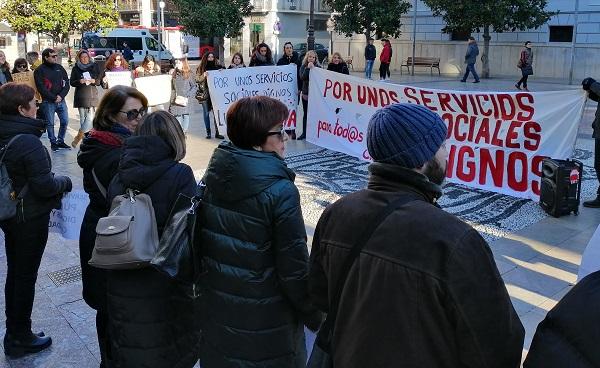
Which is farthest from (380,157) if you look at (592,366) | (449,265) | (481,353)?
(592,366)

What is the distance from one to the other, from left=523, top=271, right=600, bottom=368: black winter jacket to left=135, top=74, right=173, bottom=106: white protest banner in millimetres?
9854

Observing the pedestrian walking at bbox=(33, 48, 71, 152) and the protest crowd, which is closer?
the protest crowd

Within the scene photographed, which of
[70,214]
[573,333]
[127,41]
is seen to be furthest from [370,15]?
[573,333]

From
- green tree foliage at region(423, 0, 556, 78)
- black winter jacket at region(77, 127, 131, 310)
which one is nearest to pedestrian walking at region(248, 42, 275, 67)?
black winter jacket at region(77, 127, 131, 310)

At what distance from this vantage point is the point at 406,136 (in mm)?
1714

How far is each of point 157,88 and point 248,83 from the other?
1628mm

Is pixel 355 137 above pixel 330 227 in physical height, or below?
below

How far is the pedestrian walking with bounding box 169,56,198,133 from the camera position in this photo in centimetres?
1031

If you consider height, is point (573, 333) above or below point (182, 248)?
above

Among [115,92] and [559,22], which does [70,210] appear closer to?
[115,92]

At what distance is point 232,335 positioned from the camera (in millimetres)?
2361

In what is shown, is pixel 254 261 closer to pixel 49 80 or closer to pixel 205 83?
pixel 49 80

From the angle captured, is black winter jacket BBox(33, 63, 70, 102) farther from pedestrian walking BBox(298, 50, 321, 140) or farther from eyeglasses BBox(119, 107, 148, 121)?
eyeglasses BBox(119, 107, 148, 121)

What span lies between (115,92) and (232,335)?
59.7 inches
